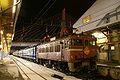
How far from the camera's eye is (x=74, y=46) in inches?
703

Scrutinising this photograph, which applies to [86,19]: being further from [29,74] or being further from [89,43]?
[29,74]

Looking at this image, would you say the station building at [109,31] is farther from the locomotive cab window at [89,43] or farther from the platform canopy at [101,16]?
the locomotive cab window at [89,43]

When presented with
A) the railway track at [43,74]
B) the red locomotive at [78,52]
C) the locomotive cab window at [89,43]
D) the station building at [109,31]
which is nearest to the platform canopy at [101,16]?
the station building at [109,31]

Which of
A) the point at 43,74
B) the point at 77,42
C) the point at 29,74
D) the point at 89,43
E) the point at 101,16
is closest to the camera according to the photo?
the point at 77,42

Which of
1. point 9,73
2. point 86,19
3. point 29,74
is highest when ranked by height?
point 86,19

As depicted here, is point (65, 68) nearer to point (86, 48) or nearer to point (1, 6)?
point (86, 48)

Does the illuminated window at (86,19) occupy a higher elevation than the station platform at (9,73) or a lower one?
higher

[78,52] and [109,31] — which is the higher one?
[109,31]

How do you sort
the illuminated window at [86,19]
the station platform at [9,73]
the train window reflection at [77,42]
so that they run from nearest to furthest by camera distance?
the station platform at [9,73] < the train window reflection at [77,42] < the illuminated window at [86,19]

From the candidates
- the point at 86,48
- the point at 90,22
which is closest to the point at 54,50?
the point at 86,48

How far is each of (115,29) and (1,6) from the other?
39.6 feet

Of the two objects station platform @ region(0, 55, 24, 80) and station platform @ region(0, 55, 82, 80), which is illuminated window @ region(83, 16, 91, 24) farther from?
station platform @ region(0, 55, 24, 80)

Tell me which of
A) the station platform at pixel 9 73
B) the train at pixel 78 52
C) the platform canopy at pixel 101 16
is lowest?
the station platform at pixel 9 73

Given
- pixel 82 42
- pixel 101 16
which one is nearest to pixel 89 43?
pixel 82 42
